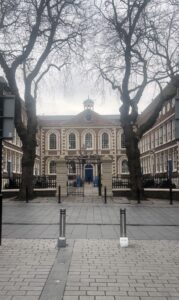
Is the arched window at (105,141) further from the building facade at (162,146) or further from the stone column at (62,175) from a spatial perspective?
the stone column at (62,175)

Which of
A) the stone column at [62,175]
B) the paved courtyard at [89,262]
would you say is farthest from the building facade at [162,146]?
the paved courtyard at [89,262]

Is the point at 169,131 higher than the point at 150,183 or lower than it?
higher

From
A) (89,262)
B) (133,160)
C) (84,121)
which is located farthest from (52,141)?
(89,262)

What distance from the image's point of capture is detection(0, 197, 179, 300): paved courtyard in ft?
19.9

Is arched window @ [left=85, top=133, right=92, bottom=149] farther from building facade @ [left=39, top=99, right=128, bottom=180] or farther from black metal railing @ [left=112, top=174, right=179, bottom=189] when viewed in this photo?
black metal railing @ [left=112, top=174, right=179, bottom=189]

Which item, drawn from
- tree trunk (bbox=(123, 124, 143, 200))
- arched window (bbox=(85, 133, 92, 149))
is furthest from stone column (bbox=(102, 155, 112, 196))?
arched window (bbox=(85, 133, 92, 149))

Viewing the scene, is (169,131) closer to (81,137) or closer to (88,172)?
(88,172)

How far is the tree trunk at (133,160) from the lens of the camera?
992 inches

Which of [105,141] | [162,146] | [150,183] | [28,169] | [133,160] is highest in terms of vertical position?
[105,141]

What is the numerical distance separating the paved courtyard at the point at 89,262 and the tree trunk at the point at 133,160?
11055 millimetres

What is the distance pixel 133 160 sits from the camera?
25.5m

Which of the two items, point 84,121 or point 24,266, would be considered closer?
point 24,266

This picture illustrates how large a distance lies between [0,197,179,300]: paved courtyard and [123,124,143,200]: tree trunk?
11.1 meters

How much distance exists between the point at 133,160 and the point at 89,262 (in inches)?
701
